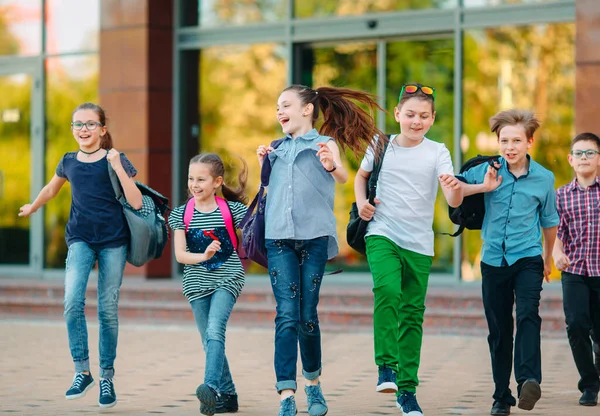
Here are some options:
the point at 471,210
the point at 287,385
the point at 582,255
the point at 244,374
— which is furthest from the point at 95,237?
the point at 582,255

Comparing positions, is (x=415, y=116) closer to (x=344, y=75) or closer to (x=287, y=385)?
(x=287, y=385)

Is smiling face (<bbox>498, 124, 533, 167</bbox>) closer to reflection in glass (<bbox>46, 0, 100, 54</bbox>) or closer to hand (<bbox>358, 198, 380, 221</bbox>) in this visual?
hand (<bbox>358, 198, 380, 221</bbox>)

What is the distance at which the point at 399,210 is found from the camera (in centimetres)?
613

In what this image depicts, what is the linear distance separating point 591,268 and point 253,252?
6.98ft

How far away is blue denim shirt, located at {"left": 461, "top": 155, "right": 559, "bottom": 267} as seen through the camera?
6246 millimetres

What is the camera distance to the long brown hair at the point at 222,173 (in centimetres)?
641

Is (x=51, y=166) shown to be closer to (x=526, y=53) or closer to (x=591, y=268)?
(x=526, y=53)

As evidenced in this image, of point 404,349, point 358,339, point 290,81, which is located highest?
point 290,81

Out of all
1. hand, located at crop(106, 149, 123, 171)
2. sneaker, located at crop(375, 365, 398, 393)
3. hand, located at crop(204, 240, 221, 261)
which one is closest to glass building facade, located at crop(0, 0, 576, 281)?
hand, located at crop(106, 149, 123, 171)

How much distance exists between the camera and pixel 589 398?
264 inches

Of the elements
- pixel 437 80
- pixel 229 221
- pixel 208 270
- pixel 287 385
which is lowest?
pixel 287 385

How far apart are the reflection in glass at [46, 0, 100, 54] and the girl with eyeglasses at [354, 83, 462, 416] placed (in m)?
9.21

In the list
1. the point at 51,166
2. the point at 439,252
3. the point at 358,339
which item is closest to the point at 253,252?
the point at 358,339

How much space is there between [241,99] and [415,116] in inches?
320
